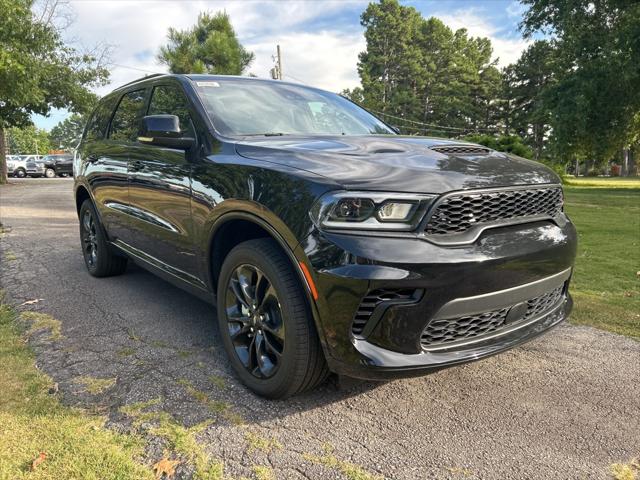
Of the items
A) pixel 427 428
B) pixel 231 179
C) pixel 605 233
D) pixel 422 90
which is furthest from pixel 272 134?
pixel 422 90

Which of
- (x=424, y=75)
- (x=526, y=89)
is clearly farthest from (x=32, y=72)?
(x=526, y=89)

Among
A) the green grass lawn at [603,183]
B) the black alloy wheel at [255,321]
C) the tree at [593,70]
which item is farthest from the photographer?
the green grass lawn at [603,183]

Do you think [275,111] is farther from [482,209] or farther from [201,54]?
[201,54]

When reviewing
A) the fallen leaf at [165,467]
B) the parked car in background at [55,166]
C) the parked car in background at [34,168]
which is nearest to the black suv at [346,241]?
the fallen leaf at [165,467]

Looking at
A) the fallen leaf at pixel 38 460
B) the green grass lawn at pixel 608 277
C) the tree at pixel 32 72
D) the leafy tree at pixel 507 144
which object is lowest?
the fallen leaf at pixel 38 460

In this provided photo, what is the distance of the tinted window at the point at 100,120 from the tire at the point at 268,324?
282 centimetres

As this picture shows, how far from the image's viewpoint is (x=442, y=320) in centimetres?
218

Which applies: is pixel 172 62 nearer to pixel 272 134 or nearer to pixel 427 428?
pixel 272 134

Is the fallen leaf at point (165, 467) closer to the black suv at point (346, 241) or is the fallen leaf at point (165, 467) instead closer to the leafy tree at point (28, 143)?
the black suv at point (346, 241)

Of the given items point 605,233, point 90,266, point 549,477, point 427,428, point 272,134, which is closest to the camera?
point 549,477

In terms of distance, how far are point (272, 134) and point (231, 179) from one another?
1.93 ft

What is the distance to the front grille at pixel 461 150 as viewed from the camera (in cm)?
264

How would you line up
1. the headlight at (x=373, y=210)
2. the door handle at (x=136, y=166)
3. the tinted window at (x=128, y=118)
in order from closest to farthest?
the headlight at (x=373, y=210) < the door handle at (x=136, y=166) < the tinted window at (x=128, y=118)

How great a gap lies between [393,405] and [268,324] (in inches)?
30.8
